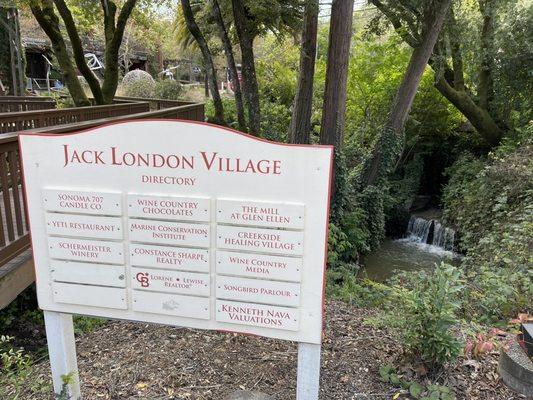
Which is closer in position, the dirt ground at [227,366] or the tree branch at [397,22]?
the dirt ground at [227,366]

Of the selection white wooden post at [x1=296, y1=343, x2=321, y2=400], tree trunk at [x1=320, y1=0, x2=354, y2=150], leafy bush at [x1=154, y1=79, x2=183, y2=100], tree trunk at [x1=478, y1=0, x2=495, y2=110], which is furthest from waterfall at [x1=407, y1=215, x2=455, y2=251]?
leafy bush at [x1=154, y1=79, x2=183, y2=100]

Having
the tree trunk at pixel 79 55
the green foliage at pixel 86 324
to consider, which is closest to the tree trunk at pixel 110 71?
the tree trunk at pixel 79 55

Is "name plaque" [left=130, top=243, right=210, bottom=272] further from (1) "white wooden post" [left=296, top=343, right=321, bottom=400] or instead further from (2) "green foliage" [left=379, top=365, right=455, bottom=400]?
(2) "green foliage" [left=379, top=365, right=455, bottom=400]

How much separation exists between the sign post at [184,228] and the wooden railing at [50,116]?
5206 mm

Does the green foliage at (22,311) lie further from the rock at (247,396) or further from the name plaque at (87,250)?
the rock at (247,396)

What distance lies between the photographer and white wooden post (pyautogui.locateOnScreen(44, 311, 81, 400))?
2582mm

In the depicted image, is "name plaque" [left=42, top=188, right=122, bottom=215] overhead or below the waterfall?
overhead

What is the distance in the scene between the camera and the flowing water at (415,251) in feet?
36.9

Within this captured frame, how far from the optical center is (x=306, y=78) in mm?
10383

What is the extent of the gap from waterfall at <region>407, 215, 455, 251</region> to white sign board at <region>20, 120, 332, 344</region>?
11.3 m

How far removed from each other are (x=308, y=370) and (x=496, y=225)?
792 cm

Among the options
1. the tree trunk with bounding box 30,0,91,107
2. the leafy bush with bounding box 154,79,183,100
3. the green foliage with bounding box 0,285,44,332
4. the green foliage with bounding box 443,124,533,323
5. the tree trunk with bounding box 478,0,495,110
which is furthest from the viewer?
the leafy bush with bounding box 154,79,183,100

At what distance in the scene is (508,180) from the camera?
972cm

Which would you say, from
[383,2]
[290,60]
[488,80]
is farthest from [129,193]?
[290,60]
